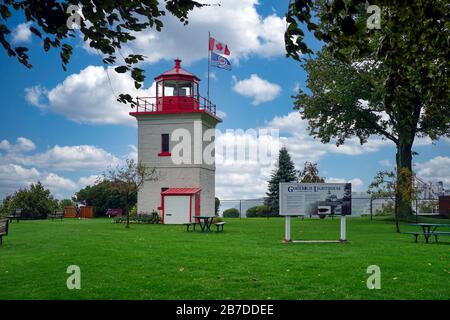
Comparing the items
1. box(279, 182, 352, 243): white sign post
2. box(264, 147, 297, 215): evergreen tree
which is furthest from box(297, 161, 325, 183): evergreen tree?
box(279, 182, 352, 243): white sign post

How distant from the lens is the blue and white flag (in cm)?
3841

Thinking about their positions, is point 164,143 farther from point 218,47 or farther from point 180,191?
point 218,47

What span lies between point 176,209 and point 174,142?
5261mm

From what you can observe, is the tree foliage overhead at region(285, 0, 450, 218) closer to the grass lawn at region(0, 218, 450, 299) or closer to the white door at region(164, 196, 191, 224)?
the grass lawn at region(0, 218, 450, 299)

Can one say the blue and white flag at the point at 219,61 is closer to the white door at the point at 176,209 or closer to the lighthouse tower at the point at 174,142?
the lighthouse tower at the point at 174,142

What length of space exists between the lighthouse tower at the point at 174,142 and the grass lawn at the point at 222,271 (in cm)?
2000

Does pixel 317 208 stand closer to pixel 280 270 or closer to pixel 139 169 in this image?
pixel 280 270

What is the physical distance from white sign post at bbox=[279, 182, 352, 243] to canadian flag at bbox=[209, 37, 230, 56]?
838 inches

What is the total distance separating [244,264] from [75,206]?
134ft

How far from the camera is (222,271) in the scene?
11.5m

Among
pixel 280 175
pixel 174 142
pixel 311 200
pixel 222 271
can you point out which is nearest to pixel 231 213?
pixel 280 175

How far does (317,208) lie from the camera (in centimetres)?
1975
